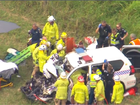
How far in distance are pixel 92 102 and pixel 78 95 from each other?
800mm

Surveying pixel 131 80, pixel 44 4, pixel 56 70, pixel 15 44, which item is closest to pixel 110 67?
pixel 131 80

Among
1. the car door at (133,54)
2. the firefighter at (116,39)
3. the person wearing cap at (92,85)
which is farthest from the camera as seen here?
the firefighter at (116,39)

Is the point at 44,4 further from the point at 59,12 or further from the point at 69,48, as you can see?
the point at 69,48

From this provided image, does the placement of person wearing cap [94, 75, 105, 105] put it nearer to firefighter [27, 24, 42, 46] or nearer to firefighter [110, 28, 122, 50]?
firefighter [110, 28, 122, 50]

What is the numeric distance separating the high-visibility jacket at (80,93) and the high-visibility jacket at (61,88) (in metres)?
0.30

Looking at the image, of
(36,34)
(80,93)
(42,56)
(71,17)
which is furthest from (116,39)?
(71,17)

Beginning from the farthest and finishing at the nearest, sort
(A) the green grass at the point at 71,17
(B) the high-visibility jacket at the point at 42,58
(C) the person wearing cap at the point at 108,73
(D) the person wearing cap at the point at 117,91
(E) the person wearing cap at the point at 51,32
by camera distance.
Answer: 1. (A) the green grass at the point at 71,17
2. (E) the person wearing cap at the point at 51,32
3. (B) the high-visibility jacket at the point at 42,58
4. (C) the person wearing cap at the point at 108,73
5. (D) the person wearing cap at the point at 117,91

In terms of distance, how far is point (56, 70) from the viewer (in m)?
8.65

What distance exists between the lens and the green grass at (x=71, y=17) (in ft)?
41.8

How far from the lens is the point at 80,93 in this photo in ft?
24.7

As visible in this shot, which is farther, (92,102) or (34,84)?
(34,84)

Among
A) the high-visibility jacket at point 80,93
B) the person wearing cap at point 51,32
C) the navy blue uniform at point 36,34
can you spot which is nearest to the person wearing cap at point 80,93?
the high-visibility jacket at point 80,93

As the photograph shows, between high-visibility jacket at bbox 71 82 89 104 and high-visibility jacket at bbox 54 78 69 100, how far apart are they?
301 millimetres

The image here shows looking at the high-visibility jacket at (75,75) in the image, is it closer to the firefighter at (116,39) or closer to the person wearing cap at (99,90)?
the person wearing cap at (99,90)
